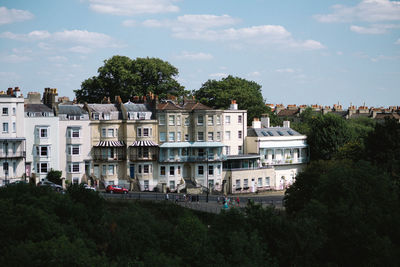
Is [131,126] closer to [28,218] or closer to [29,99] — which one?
[29,99]

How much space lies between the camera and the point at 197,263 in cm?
4438

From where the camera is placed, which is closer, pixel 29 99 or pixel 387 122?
pixel 387 122

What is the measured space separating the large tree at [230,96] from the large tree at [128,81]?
15.8 feet

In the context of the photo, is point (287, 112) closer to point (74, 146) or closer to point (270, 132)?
point (270, 132)

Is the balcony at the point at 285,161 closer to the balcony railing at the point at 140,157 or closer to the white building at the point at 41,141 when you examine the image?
the balcony railing at the point at 140,157

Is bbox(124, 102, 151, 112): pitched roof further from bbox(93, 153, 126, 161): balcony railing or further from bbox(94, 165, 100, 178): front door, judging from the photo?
bbox(94, 165, 100, 178): front door

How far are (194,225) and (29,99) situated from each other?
3841 centimetres

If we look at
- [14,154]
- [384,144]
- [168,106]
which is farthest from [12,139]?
[384,144]

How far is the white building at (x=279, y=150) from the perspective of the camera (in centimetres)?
8556

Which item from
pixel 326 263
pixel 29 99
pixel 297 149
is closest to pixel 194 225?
pixel 326 263

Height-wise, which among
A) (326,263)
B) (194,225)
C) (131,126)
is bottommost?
(326,263)

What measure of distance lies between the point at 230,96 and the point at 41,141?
38107 millimetres

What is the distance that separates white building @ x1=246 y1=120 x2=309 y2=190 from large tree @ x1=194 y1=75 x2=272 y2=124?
13.3m

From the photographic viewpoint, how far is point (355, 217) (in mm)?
Result: 52094
